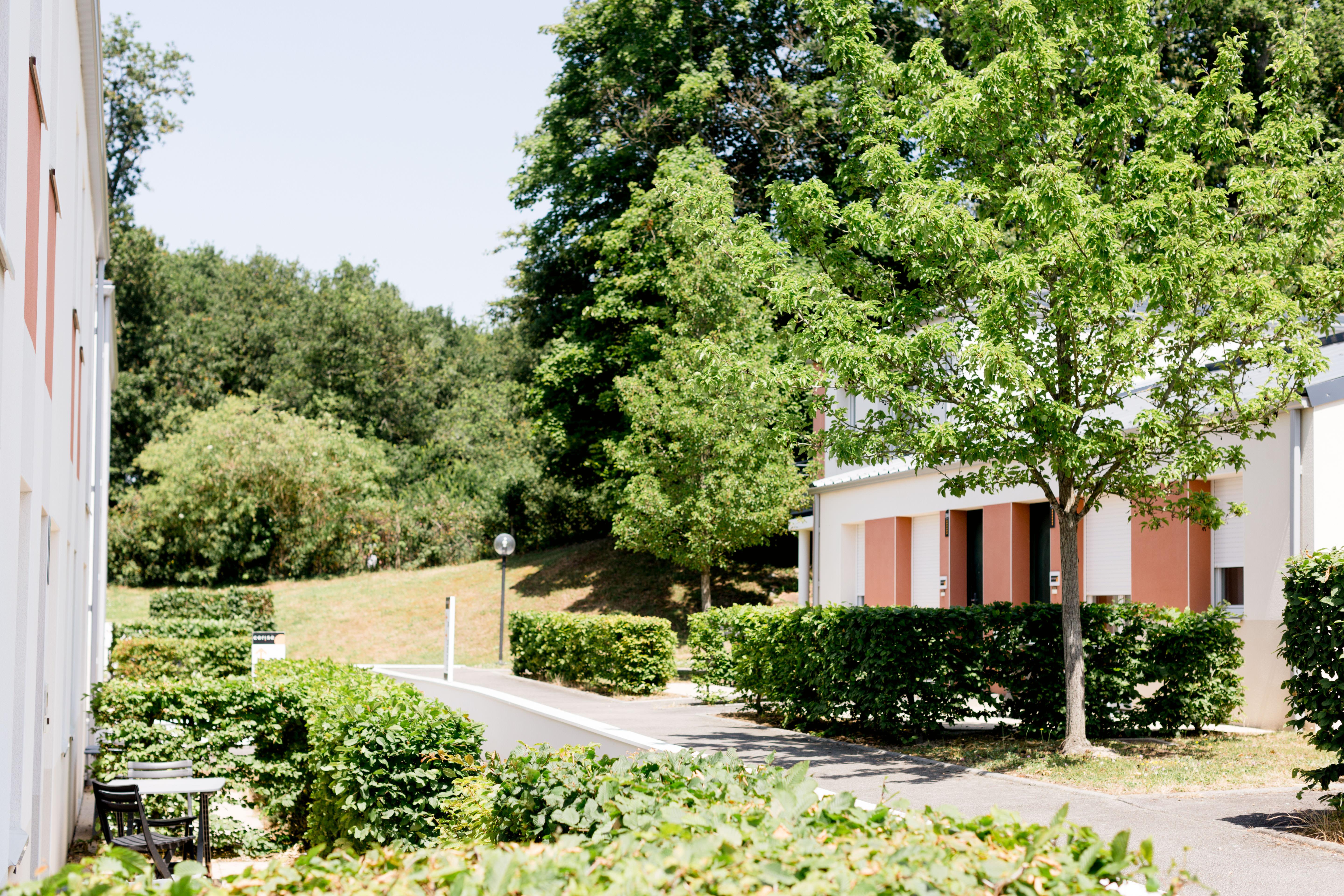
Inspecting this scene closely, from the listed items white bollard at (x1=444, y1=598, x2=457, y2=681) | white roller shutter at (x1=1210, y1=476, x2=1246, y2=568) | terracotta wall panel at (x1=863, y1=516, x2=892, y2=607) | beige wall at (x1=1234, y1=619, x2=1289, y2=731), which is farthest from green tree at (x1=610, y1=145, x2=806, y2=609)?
beige wall at (x1=1234, y1=619, x2=1289, y2=731)

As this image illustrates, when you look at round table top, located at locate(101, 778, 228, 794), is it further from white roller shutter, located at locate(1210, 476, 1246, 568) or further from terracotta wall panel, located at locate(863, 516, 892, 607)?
terracotta wall panel, located at locate(863, 516, 892, 607)

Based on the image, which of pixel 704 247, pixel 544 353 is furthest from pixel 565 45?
pixel 704 247

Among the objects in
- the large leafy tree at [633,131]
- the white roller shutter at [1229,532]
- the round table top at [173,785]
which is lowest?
the round table top at [173,785]

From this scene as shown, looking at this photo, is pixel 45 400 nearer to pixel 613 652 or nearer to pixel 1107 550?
pixel 613 652

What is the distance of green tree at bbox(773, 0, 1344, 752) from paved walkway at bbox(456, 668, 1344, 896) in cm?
189

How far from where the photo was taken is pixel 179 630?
73.8 feet

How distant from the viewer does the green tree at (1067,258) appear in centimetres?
982

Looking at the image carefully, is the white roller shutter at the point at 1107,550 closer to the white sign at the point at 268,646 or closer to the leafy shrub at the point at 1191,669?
the leafy shrub at the point at 1191,669

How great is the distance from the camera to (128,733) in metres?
10.2

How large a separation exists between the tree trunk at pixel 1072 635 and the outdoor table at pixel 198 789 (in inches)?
295

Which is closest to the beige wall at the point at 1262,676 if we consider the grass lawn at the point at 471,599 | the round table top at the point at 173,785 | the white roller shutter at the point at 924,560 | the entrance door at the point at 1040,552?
the entrance door at the point at 1040,552

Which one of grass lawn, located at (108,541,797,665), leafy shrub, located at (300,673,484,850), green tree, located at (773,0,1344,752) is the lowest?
grass lawn, located at (108,541,797,665)

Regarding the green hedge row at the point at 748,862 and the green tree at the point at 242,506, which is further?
the green tree at the point at 242,506

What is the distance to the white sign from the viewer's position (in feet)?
53.1
